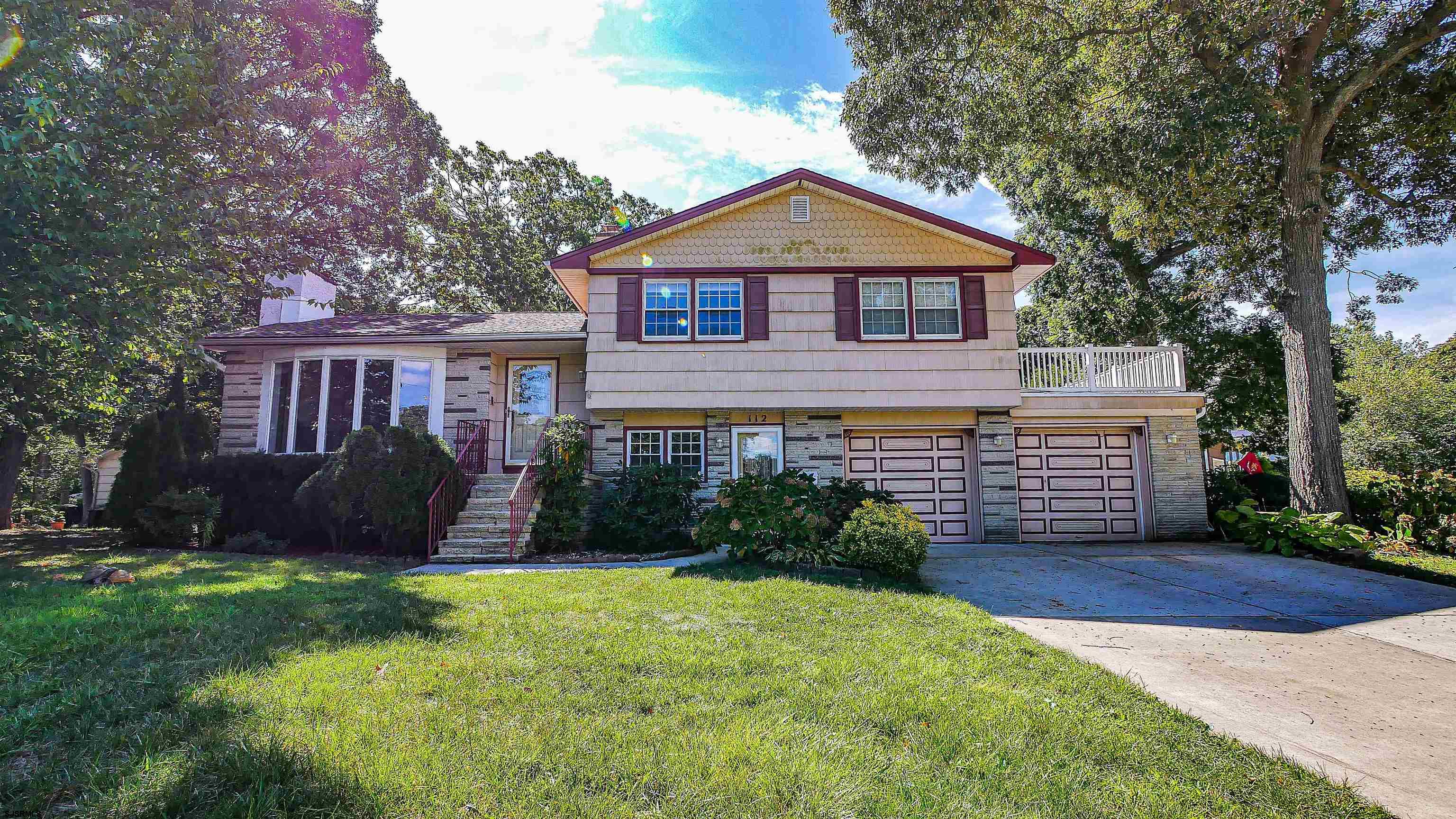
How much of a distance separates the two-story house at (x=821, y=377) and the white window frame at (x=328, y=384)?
0.04m

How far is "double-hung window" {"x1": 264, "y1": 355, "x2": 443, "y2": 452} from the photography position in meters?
12.4

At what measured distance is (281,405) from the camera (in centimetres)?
1270

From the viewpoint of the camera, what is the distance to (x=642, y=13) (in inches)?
394

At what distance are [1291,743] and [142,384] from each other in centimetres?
2101

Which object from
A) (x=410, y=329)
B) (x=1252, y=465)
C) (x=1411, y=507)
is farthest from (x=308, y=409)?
(x=1252, y=465)

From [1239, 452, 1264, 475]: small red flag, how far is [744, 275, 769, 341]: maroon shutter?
1104 cm

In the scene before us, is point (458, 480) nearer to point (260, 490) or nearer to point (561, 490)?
point (561, 490)

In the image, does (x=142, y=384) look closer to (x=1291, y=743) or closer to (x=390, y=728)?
(x=390, y=728)

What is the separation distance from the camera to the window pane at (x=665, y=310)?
39.6 ft

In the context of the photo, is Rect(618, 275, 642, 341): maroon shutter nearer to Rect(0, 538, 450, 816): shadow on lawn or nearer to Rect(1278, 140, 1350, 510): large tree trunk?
Rect(0, 538, 450, 816): shadow on lawn

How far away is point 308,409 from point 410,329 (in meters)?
2.50

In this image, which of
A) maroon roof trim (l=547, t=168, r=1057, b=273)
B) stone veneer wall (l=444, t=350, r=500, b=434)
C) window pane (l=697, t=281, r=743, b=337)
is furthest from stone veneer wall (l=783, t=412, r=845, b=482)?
stone veneer wall (l=444, t=350, r=500, b=434)

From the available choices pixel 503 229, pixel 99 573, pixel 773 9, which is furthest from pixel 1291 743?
pixel 503 229

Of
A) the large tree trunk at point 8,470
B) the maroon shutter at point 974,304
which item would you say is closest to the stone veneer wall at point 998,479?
the maroon shutter at point 974,304
